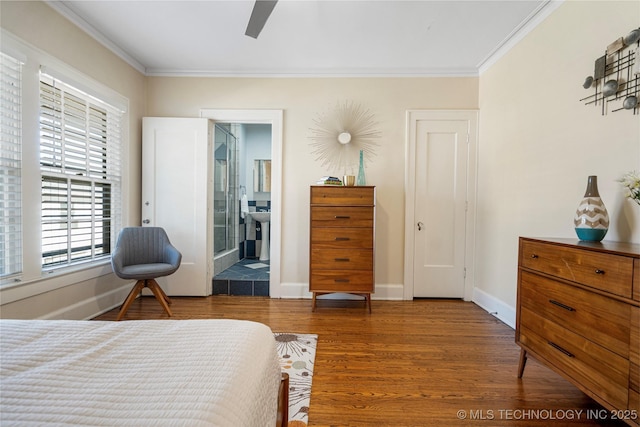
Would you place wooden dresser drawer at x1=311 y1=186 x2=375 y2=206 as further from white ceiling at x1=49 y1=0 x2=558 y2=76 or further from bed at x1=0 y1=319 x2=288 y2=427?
bed at x1=0 y1=319 x2=288 y2=427

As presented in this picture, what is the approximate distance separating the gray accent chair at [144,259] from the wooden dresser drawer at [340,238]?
1.37m

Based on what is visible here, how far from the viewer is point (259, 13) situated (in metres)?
1.72

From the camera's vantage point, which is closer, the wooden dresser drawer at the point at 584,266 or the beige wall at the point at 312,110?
the wooden dresser drawer at the point at 584,266

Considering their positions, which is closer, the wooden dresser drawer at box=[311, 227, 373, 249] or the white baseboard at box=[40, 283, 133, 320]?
the white baseboard at box=[40, 283, 133, 320]

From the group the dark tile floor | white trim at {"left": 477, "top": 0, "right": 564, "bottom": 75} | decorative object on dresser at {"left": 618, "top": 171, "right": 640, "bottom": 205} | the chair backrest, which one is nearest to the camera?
decorative object on dresser at {"left": 618, "top": 171, "right": 640, "bottom": 205}

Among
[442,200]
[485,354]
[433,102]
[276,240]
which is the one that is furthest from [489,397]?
[433,102]

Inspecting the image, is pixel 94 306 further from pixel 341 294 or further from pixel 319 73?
pixel 319 73

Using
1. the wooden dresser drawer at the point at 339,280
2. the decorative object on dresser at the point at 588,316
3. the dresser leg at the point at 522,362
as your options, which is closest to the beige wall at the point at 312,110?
the wooden dresser drawer at the point at 339,280

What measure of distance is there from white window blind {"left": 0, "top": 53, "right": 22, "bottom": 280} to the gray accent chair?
646 mm

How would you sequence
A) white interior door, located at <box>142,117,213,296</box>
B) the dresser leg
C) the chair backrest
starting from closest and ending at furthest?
the dresser leg
the chair backrest
white interior door, located at <box>142,117,213,296</box>

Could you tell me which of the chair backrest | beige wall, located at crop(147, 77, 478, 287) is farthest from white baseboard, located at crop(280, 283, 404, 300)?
the chair backrest

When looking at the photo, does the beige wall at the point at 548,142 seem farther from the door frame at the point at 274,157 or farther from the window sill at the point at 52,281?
the window sill at the point at 52,281

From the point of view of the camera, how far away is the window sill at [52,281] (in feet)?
6.33

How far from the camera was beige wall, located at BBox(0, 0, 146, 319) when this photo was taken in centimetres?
199
